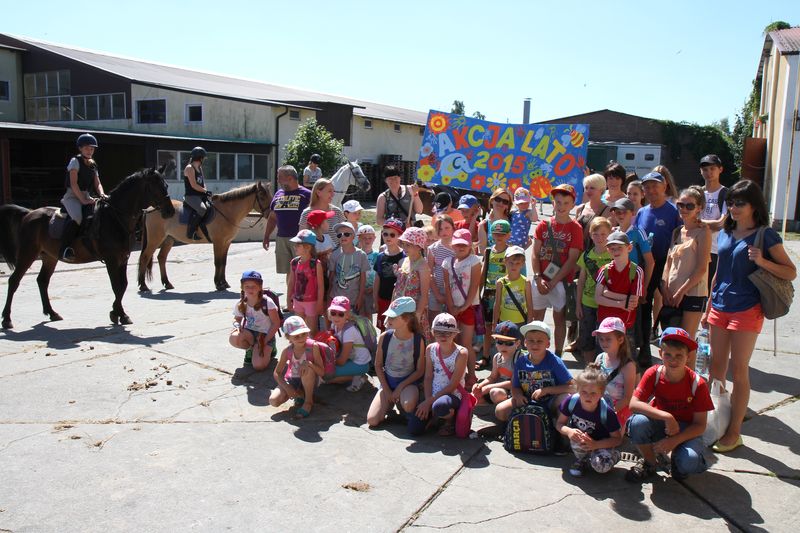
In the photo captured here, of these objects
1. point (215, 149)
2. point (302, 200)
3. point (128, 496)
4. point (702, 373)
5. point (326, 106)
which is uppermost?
point (326, 106)

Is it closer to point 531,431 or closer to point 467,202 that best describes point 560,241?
point 467,202

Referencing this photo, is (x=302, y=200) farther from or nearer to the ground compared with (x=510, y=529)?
farther from the ground

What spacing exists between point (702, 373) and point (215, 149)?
82.0ft

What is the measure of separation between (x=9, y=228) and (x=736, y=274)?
8.63 metres

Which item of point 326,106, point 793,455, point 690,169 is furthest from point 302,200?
point 690,169

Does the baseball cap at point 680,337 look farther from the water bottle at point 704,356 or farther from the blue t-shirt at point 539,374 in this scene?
the water bottle at point 704,356

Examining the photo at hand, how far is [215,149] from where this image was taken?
27.1 meters

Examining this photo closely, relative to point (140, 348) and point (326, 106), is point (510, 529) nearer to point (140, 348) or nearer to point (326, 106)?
point (140, 348)

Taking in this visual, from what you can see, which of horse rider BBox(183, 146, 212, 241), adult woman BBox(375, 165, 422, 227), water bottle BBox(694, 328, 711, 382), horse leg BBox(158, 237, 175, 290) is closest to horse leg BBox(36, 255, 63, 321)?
horse leg BBox(158, 237, 175, 290)

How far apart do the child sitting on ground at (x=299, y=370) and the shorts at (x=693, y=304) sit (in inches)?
123

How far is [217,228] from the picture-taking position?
11.0m

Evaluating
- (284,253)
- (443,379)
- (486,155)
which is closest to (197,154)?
(284,253)

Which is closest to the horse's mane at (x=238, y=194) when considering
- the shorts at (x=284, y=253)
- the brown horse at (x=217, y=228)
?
the brown horse at (x=217, y=228)

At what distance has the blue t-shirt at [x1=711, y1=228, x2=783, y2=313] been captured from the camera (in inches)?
170
